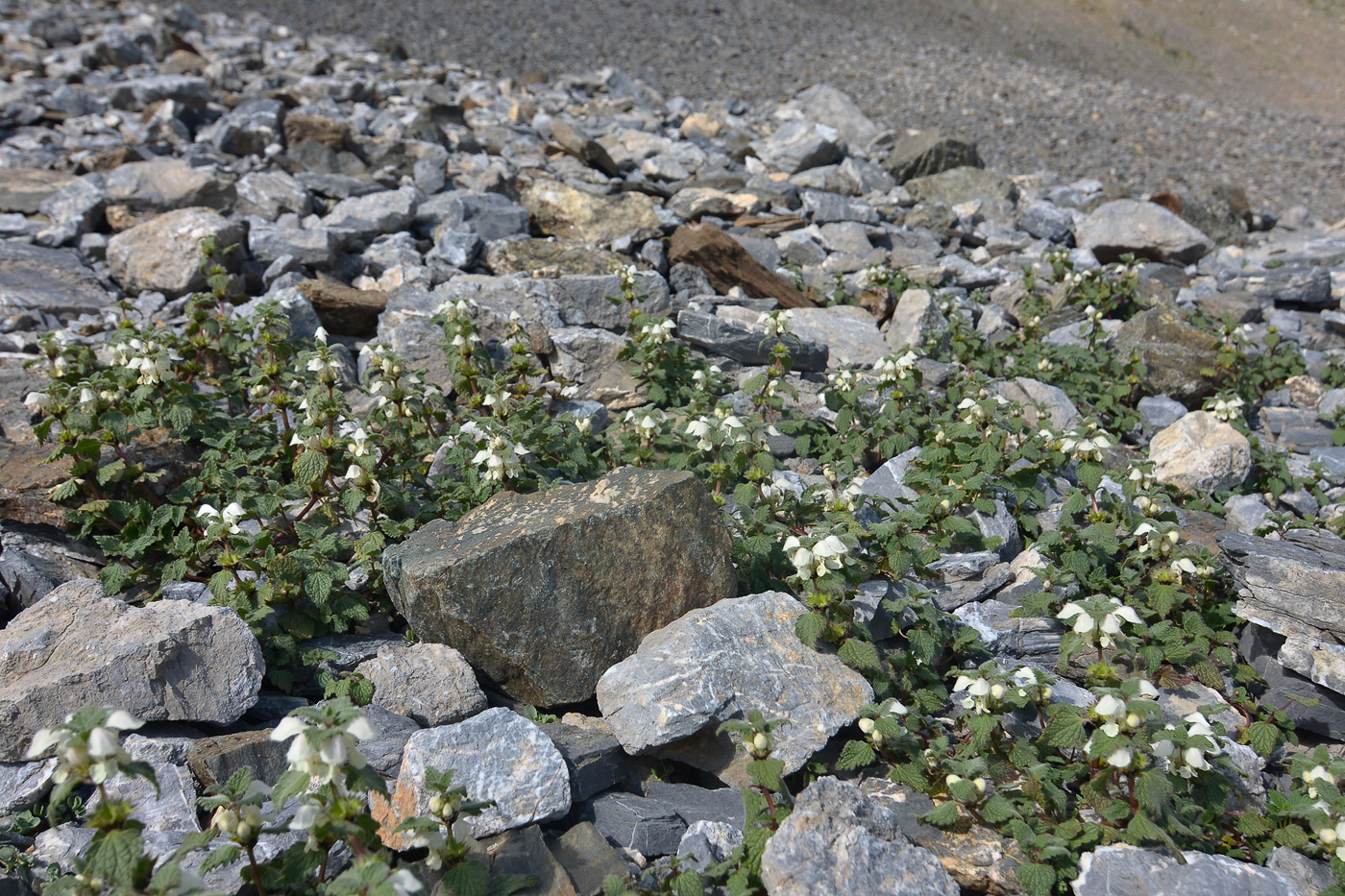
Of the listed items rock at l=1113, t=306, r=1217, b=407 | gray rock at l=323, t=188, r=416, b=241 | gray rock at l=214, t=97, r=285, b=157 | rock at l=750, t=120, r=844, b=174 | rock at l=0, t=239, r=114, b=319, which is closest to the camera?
rock at l=0, t=239, r=114, b=319

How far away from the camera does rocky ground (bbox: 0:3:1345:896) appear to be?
10.1 ft

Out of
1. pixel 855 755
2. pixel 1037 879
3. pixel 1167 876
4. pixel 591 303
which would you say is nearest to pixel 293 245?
pixel 591 303

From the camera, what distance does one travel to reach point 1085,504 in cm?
468

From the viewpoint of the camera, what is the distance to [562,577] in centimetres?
365

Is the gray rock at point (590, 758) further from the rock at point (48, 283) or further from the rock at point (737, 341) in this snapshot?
the rock at point (48, 283)

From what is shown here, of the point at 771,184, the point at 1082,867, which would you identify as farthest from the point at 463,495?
the point at 771,184

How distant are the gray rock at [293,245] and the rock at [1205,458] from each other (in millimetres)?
6900

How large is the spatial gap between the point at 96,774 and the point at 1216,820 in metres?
3.85

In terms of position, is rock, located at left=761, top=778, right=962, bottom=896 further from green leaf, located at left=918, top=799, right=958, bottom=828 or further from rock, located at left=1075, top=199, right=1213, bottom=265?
rock, located at left=1075, top=199, right=1213, bottom=265

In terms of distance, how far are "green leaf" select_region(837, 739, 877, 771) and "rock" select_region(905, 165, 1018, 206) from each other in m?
9.42

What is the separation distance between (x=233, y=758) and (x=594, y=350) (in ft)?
13.0

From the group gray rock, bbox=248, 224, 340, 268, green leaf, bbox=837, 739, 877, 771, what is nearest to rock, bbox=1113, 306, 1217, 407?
green leaf, bbox=837, 739, 877, 771

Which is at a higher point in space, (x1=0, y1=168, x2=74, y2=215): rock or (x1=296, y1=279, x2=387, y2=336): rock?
(x1=0, y1=168, x2=74, y2=215): rock

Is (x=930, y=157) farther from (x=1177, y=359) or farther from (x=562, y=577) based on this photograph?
(x=562, y=577)
